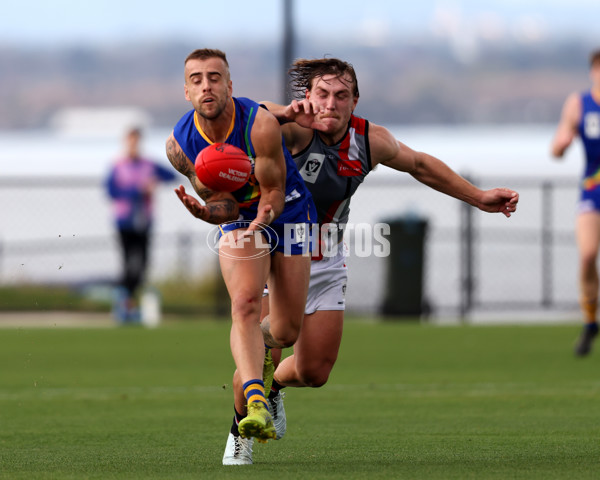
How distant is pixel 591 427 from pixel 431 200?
19.2m

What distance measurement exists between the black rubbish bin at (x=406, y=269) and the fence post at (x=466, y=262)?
1453 mm

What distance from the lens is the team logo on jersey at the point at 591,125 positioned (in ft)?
40.3

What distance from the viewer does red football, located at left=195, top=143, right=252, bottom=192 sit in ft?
21.0

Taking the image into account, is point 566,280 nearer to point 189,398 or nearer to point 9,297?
point 9,297

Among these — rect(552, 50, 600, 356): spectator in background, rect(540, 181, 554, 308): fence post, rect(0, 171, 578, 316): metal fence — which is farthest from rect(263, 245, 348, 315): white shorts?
rect(540, 181, 554, 308): fence post

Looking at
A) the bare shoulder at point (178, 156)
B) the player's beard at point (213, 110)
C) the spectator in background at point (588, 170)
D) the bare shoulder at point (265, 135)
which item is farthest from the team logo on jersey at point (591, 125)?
the player's beard at point (213, 110)

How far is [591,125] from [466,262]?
29.2 ft

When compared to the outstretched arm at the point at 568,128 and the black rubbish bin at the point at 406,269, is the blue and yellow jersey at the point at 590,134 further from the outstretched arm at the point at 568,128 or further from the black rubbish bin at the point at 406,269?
the black rubbish bin at the point at 406,269

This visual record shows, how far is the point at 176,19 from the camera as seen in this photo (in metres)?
44.8

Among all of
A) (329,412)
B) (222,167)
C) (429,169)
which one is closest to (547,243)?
(329,412)

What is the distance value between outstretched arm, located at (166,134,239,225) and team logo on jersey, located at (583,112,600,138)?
21.4 feet

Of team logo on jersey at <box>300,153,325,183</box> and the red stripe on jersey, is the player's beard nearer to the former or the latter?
team logo on jersey at <box>300,153,325,183</box>

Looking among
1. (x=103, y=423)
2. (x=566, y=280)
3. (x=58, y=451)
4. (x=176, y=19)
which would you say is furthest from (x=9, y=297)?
(x=176, y=19)

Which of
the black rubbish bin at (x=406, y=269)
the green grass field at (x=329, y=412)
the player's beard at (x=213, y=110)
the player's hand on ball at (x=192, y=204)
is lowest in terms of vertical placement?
the green grass field at (x=329, y=412)
